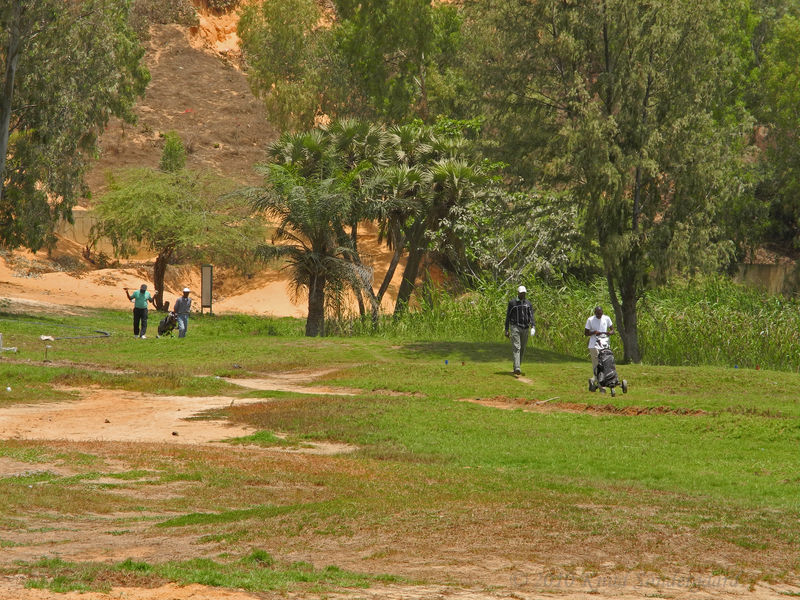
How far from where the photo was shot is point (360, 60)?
50969mm

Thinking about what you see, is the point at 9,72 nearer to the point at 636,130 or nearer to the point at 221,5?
the point at 636,130

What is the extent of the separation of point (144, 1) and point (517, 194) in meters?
52.0

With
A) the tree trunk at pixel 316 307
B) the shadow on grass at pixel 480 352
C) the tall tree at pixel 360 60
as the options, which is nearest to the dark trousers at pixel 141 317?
the tree trunk at pixel 316 307

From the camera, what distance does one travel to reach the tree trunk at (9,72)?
3072 cm

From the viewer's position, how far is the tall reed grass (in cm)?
2697

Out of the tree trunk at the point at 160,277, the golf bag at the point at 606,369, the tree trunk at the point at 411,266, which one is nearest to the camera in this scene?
the golf bag at the point at 606,369

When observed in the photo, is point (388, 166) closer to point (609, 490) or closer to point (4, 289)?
point (4, 289)

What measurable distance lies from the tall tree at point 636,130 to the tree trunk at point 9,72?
1434 cm

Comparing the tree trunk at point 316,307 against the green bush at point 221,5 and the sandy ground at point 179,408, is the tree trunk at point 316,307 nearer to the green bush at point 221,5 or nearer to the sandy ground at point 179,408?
the sandy ground at point 179,408

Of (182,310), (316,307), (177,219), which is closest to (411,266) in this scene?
(316,307)

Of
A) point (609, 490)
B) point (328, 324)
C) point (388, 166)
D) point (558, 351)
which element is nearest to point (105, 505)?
point (609, 490)

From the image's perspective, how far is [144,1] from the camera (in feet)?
237

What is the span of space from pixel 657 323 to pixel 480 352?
5.29 m

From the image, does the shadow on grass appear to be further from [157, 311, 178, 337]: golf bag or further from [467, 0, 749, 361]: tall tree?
[157, 311, 178, 337]: golf bag
